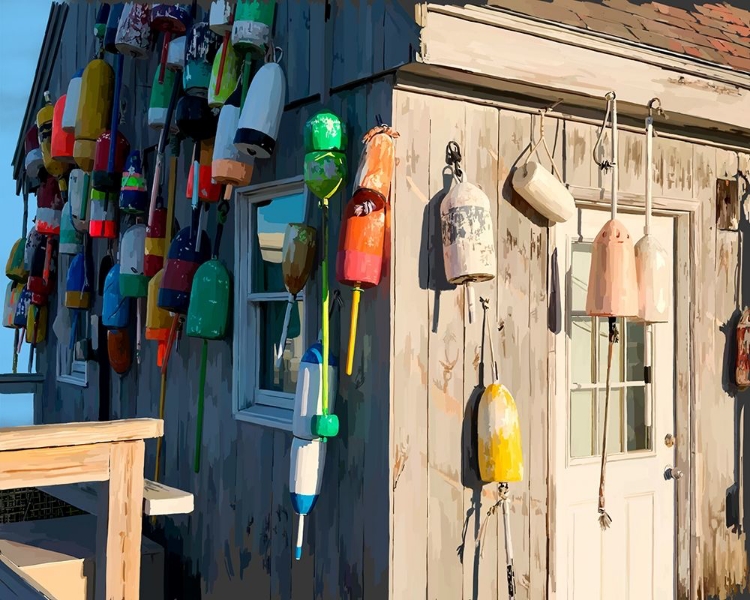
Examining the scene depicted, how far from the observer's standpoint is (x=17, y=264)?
297 inches

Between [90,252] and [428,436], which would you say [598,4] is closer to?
[428,436]

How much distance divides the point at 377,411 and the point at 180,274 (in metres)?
1.49

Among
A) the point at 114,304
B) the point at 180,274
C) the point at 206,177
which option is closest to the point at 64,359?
the point at 114,304

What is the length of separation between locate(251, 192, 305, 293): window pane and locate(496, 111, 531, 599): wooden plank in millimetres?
982

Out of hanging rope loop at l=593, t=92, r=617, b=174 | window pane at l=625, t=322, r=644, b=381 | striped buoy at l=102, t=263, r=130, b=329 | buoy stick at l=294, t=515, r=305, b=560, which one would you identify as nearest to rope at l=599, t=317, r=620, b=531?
window pane at l=625, t=322, r=644, b=381

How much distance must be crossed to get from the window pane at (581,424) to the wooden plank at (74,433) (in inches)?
75.0

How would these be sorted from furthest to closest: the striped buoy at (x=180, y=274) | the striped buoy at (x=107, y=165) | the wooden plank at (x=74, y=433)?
the striped buoy at (x=107, y=165) → the striped buoy at (x=180, y=274) → the wooden plank at (x=74, y=433)

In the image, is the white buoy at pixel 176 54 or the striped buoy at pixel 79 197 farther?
the striped buoy at pixel 79 197

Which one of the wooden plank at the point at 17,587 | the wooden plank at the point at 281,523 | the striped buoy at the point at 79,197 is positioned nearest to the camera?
the wooden plank at the point at 17,587

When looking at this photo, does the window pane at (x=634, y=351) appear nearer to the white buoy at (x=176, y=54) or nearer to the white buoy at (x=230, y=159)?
the white buoy at (x=230, y=159)

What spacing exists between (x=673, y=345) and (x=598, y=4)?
1633mm

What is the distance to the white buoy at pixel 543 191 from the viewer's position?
11.1 ft

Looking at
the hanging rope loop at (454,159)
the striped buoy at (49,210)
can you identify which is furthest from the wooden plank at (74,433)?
the striped buoy at (49,210)

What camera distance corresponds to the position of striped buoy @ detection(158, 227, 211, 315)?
163 inches
